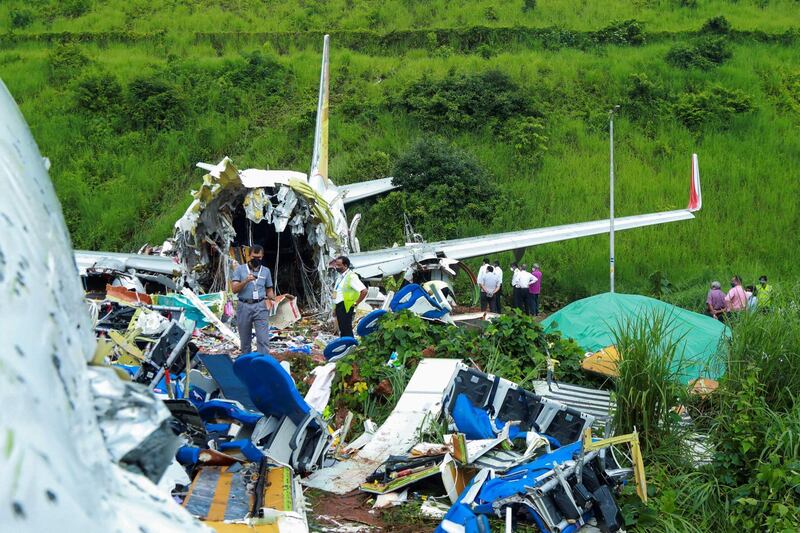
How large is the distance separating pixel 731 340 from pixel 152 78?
2954cm

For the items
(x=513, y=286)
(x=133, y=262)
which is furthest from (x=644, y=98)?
(x=133, y=262)

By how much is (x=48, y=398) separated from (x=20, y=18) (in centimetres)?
4336

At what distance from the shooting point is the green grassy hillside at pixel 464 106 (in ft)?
79.9

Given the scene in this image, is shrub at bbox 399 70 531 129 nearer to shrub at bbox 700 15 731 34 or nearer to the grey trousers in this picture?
shrub at bbox 700 15 731 34

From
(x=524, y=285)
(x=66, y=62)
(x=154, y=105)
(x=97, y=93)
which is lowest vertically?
(x=524, y=285)

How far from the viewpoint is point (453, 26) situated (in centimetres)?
3881

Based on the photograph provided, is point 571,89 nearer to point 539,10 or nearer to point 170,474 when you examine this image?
point 539,10

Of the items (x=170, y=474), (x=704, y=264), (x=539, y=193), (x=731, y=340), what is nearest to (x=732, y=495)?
(x=731, y=340)

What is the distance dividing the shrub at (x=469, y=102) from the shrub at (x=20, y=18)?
1985 centimetres

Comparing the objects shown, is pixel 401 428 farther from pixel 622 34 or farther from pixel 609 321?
pixel 622 34

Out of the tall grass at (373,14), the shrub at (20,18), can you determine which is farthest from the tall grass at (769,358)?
the shrub at (20,18)

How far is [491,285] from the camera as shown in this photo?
1606cm

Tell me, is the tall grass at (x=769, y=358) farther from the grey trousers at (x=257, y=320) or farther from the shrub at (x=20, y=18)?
the shrub at (x=20, y=18)

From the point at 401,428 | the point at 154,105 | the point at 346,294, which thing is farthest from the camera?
the point at 154,105
